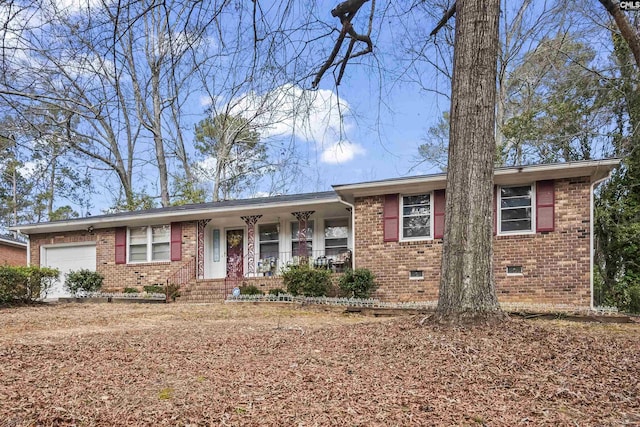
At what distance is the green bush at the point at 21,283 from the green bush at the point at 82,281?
2145 millimetres

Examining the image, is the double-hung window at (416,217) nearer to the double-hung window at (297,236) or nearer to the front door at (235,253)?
the double-hung window at (297,236)

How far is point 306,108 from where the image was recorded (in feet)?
18.4

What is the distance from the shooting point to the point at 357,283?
1103 cm

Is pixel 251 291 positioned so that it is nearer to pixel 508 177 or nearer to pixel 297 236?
pixel 297 236

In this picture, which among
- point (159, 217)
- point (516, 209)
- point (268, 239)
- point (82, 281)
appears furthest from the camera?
point (268, 239)

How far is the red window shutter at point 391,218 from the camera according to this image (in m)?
11.4

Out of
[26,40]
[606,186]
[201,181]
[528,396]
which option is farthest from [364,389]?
[201,181]

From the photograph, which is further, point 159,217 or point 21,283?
point 159,217

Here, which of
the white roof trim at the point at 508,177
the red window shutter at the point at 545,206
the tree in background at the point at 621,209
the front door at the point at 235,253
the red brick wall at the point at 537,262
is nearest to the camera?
the white roof trim at the point at 508,177

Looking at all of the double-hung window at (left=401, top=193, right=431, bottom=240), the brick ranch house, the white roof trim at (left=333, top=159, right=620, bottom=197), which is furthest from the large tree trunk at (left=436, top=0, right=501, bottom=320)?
the double-hung window at (left=401, top=193, right=431, bottom=240)

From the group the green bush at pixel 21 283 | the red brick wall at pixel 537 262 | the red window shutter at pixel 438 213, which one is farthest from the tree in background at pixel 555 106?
the green bush at pixel 21 283

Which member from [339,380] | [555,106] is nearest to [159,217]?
[339,380]

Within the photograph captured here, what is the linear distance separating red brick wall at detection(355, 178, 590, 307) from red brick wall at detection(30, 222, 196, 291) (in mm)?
6618

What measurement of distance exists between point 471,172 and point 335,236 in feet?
30.5
